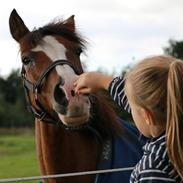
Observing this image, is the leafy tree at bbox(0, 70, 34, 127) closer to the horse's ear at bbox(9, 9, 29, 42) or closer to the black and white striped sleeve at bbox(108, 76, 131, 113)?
the horse's ear at bbox(9, 9, 29, 42)

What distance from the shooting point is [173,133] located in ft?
5.96

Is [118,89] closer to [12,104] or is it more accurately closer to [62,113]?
[62,113]

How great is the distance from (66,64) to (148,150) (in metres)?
1.77

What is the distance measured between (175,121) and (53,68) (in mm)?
1879

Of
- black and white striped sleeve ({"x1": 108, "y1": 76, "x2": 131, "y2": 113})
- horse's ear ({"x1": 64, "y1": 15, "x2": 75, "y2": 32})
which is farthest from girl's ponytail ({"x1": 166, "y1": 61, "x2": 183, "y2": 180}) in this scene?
horse's ear ({"x1": 64, "y1": 15, "x2": 75, "y2": 32})

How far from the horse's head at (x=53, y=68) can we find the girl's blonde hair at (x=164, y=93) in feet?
4.73

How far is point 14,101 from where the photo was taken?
6241 centimetres

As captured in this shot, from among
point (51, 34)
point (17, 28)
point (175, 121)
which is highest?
point (17, 28)

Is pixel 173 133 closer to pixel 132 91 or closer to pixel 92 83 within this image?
pixel 132 91

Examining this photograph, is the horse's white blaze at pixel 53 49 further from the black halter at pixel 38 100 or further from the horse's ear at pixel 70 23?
the horse's ear at pixel 70 23

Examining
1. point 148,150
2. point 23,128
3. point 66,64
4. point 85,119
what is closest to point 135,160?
point 85,119

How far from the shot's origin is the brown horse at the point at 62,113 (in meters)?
3.43

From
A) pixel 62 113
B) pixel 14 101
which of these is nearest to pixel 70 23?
pixel 62 113

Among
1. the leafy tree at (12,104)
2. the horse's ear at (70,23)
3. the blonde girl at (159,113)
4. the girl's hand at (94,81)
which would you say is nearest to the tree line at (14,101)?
the leafy tree at (12,104)
